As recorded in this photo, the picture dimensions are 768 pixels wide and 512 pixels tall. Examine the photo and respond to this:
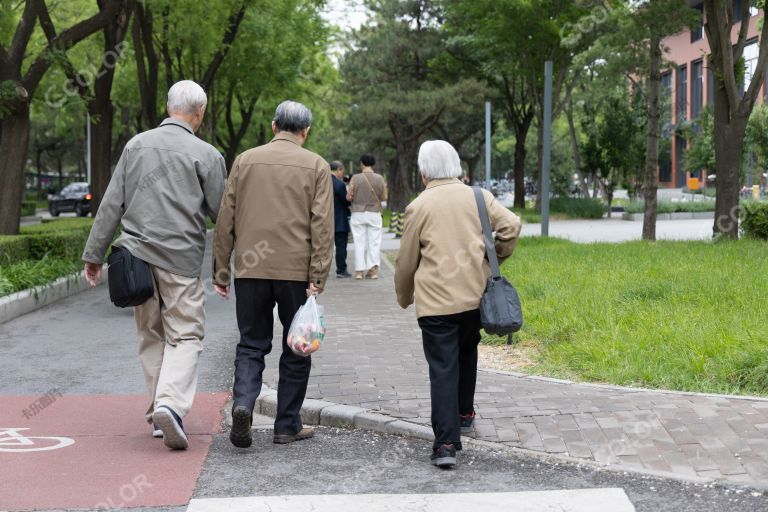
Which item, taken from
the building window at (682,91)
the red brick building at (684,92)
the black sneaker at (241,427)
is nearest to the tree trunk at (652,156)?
the black sneaker at (241,427)

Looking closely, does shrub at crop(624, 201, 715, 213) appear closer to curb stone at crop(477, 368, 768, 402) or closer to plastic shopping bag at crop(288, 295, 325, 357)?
curb stone at crop(477, 368, 768, 402)

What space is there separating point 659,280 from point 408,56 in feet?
99.1

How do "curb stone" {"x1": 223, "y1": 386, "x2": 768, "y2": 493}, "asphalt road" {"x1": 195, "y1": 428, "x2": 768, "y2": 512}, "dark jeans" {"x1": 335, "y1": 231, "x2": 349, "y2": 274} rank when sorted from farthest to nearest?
1. "dark jeans" {"x1": 335, "y1": 231, "x2": 349, "y2": 274}
2. "curb stone" {"x1": 223, "y1": 386, "x2": 768, "y2": 493}
3. "asphalt road" {"x1": 195, "y1": 428, "x2": 768, "y2": 512}

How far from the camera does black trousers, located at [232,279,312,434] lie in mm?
5508

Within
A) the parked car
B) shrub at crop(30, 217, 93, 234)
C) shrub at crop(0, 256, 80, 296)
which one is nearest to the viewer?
shrub at crop(0, 256, 80, 296)

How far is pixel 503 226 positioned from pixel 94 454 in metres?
2.49

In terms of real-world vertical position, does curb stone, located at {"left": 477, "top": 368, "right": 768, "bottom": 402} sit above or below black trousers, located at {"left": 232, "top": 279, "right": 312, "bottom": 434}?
below

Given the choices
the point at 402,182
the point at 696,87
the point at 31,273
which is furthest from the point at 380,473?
the point at 696,87

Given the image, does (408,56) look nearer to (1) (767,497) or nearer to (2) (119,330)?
(2) (119,330)

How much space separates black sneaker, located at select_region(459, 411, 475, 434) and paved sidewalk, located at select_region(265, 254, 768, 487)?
8 cm

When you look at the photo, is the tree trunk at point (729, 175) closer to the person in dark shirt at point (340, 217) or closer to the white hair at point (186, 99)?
the person in dark shirt at point (340, 217)

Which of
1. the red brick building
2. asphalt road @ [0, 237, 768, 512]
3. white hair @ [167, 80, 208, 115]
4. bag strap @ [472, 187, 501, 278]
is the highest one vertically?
the red brick building

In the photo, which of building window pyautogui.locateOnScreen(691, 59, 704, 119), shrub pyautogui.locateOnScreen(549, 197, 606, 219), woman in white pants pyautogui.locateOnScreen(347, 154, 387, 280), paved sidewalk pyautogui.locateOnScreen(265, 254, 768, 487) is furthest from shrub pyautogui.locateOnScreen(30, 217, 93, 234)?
building window pyautogui.locateOnScreen(691, 59, 704, 119)

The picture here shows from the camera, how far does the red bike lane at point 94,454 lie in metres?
4.66
